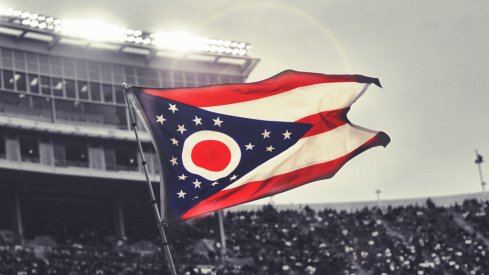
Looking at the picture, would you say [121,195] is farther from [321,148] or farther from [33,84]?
[321,148]

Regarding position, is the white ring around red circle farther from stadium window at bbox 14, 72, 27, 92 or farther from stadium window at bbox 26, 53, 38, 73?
stadium window at bbox 26, 53, 38, 73

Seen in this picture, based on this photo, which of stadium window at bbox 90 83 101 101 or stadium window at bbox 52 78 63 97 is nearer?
stadium window at bbox 52 78 63 97

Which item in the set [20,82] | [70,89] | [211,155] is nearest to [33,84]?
[20,82]

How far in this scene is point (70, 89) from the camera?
76.8 metres

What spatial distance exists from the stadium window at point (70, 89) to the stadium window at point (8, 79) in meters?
4.34

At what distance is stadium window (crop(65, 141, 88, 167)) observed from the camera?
250 feet

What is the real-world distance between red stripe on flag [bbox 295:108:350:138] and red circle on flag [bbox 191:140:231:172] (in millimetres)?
2009

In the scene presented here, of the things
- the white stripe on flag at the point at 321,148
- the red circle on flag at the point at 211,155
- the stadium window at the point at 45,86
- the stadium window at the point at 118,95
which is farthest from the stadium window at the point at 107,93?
the red circle on flag at the point at 211,155

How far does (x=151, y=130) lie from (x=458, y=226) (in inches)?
2571

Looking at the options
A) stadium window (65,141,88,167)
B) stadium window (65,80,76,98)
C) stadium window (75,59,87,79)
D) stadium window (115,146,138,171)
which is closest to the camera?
stadium window (65,141,88,167)

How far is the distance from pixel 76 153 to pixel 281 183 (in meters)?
52.9

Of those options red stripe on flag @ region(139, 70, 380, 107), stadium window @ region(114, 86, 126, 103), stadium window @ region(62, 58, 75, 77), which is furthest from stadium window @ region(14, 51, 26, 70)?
red stripe on flag @ region(139, 70, 380, 107)

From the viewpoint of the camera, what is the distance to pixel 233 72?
290ft

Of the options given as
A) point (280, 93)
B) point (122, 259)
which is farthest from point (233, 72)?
point (280, 93)
